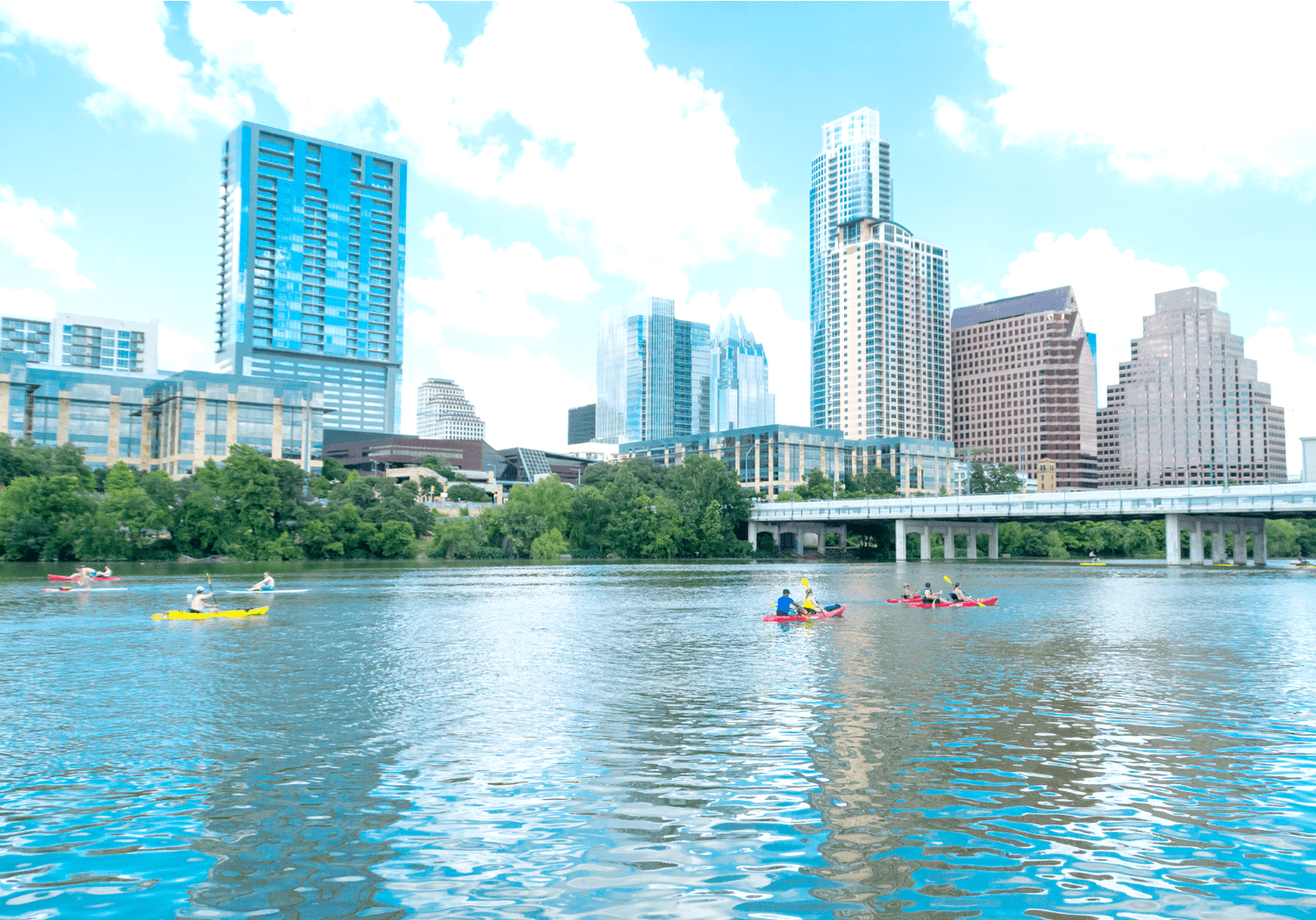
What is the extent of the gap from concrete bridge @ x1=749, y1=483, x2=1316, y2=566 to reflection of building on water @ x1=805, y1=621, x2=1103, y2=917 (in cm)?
9494

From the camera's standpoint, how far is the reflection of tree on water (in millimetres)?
10914

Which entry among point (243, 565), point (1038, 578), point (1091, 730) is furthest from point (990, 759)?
point (243, 565)

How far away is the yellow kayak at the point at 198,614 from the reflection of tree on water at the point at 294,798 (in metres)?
20.3

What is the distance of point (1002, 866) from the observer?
37.9 feet

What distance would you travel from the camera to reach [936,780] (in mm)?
15430

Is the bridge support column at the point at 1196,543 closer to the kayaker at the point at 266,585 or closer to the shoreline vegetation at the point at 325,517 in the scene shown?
the shoreline vegetation at the point at 325,517

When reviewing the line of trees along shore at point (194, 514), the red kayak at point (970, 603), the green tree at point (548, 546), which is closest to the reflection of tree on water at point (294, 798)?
the red kayak at point (970, 603)

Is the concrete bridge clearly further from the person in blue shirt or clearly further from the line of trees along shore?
the person in blue shirt

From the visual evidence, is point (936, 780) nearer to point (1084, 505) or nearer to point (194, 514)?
point (1084, 505)

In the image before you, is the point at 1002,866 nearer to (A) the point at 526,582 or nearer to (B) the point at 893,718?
(B) the point at 893,718

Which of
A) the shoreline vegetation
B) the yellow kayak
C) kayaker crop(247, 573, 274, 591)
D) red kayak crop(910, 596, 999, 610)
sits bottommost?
red kayak crop(910, 596, 999, 610)

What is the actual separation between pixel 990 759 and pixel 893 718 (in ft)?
12.8

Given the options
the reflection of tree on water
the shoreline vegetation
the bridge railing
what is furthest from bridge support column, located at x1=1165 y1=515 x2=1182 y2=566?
the reflection of tree on water

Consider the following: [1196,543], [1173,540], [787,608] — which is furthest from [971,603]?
[1196,543]
